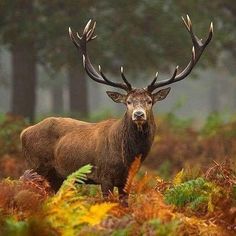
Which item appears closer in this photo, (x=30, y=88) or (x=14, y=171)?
(x=14, y=171)

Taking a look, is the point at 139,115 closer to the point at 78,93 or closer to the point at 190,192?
the point at 190,192

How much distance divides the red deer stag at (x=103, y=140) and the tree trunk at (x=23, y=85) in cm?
872

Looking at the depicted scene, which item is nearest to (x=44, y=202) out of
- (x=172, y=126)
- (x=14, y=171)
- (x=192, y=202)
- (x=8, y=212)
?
(x=8, y=212)

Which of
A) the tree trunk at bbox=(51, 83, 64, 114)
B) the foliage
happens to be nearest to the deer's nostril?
the foliage

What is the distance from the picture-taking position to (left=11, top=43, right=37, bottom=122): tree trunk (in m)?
18.0

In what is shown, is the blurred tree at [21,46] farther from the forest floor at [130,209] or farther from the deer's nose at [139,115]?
the deer's nose at [139,115]

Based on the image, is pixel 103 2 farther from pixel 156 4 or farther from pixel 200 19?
pixel 200 19

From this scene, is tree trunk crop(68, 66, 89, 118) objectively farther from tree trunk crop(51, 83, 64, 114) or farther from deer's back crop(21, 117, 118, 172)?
deer's back crop(21, 117, 118, 172)

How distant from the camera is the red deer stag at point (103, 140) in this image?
26.6 feet

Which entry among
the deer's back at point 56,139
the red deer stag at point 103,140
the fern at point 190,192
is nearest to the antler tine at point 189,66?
the red deer stag at point 103,140

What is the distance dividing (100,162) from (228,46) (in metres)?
11.0

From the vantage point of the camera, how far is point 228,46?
730 inches

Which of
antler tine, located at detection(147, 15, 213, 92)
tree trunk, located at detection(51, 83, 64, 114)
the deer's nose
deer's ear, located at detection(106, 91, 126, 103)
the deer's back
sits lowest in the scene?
tree trunk, located at detection(51, 83, 64, 114)

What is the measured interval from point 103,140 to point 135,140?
465 millimetres
